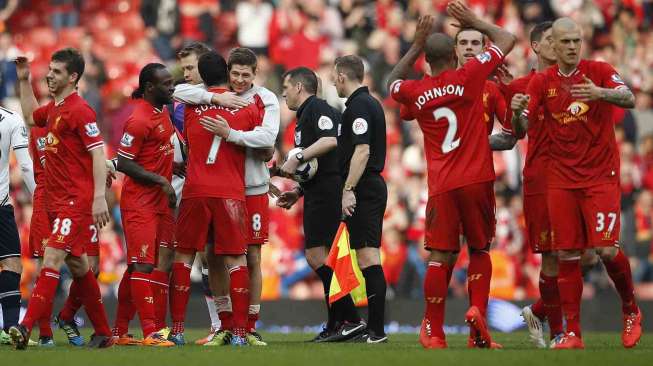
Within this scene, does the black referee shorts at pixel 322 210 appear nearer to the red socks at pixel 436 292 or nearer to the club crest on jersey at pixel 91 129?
the red socks at pixel 436 292

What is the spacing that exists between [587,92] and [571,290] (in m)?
1.61

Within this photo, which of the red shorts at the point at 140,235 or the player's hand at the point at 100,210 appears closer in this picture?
the player's hand at the point at 100,210

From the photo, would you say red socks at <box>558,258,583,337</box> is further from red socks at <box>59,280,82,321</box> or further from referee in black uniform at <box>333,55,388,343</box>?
red socks at <box>59,280,82,321</box>

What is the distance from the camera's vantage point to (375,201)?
11.7 meters

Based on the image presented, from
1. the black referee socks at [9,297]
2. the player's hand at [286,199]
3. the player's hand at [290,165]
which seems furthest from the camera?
the player's hand at [286,199]

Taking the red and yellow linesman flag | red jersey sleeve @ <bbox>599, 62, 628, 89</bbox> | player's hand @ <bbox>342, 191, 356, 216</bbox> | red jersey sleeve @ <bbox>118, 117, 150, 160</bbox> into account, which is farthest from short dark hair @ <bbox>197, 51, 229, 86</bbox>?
red jersey sleeve @ <bbox>599, 62, 628, 89</bbox>

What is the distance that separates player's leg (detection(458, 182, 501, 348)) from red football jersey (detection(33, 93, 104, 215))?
2990mm

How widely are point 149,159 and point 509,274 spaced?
7856mm

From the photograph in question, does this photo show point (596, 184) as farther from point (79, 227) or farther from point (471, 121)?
point (79, 227)

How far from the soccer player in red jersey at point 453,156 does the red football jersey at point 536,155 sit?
0.70 m

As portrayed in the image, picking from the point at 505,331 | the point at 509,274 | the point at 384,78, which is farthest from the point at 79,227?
the point at 384,78

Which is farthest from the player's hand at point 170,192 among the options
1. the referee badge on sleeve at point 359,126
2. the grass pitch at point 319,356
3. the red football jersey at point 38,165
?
the referee badge on sleeve at point 359,126

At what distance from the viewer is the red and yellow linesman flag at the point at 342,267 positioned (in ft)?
39.7

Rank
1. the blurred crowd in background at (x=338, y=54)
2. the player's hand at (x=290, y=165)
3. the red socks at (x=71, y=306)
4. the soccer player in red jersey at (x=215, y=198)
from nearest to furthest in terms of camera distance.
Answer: the soccer player in red jersey at (x=215, y=198)
the red socks at (x=71, y=306)
the player's hand at (x=290, y=165)
the blurred crowd in background at (x=338, y=54)
